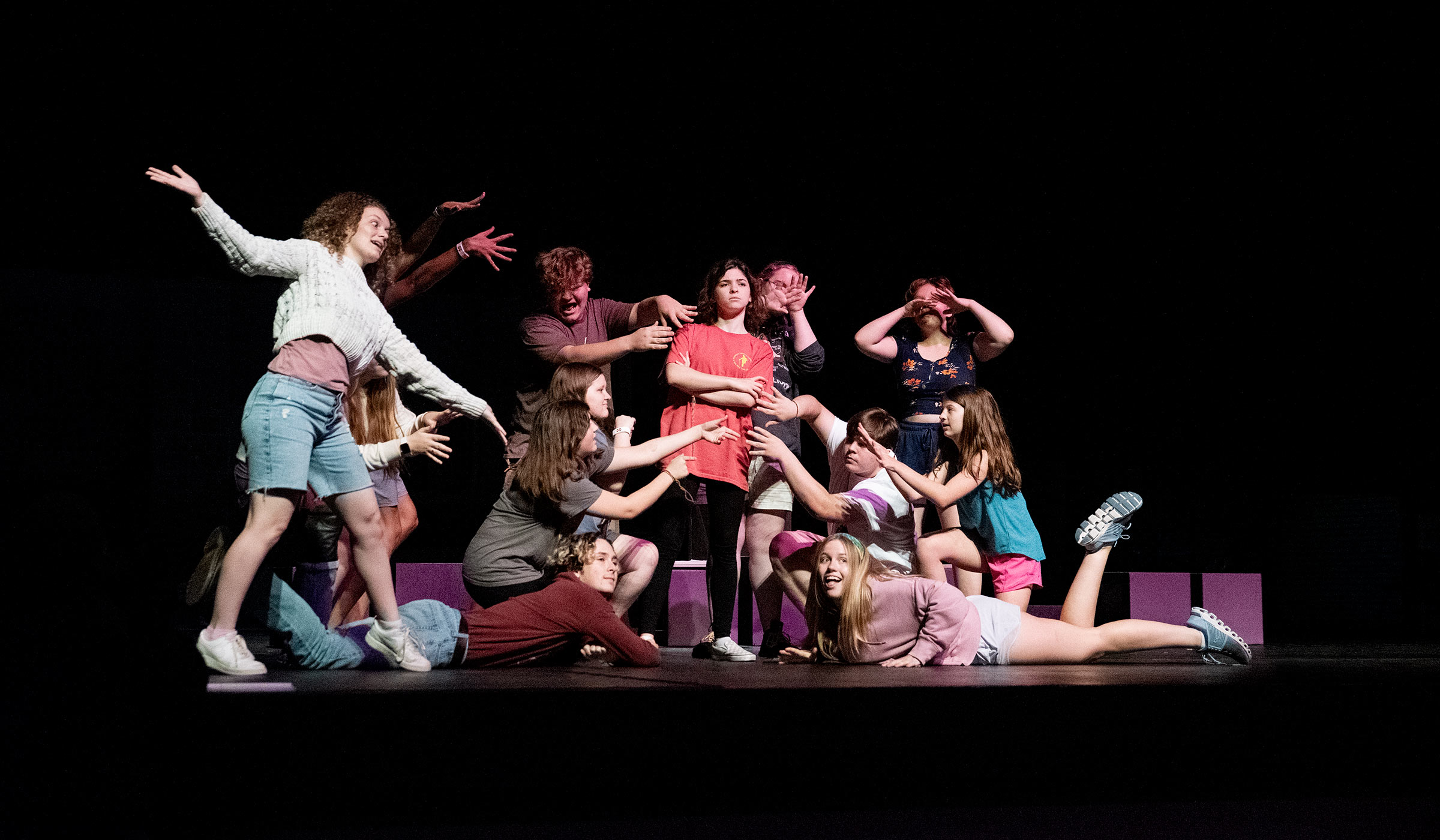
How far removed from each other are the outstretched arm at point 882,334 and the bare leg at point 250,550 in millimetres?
2317

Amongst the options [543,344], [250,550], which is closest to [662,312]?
[543,344]

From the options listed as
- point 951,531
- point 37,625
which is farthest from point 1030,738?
point 37,625

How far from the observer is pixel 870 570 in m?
3.11

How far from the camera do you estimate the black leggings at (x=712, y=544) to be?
10.8 feet

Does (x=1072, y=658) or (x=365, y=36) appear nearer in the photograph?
(x=1072, y=658)

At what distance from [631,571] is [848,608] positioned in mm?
694

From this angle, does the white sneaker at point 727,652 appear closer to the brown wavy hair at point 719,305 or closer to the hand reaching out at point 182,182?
the brown wavy hair at point 719,305

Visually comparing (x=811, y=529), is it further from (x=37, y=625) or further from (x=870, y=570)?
(x=37, y=625)

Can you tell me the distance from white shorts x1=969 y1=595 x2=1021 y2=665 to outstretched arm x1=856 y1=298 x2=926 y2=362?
4.16 feet

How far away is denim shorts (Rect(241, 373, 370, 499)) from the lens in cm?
243

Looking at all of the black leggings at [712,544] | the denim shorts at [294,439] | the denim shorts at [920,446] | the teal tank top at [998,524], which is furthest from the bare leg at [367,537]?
the denim shorts at [920,446]

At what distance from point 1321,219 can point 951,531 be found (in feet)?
8.90

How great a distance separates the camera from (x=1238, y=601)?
477 centimetres

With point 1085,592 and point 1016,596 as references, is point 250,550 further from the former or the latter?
point 1085,592
